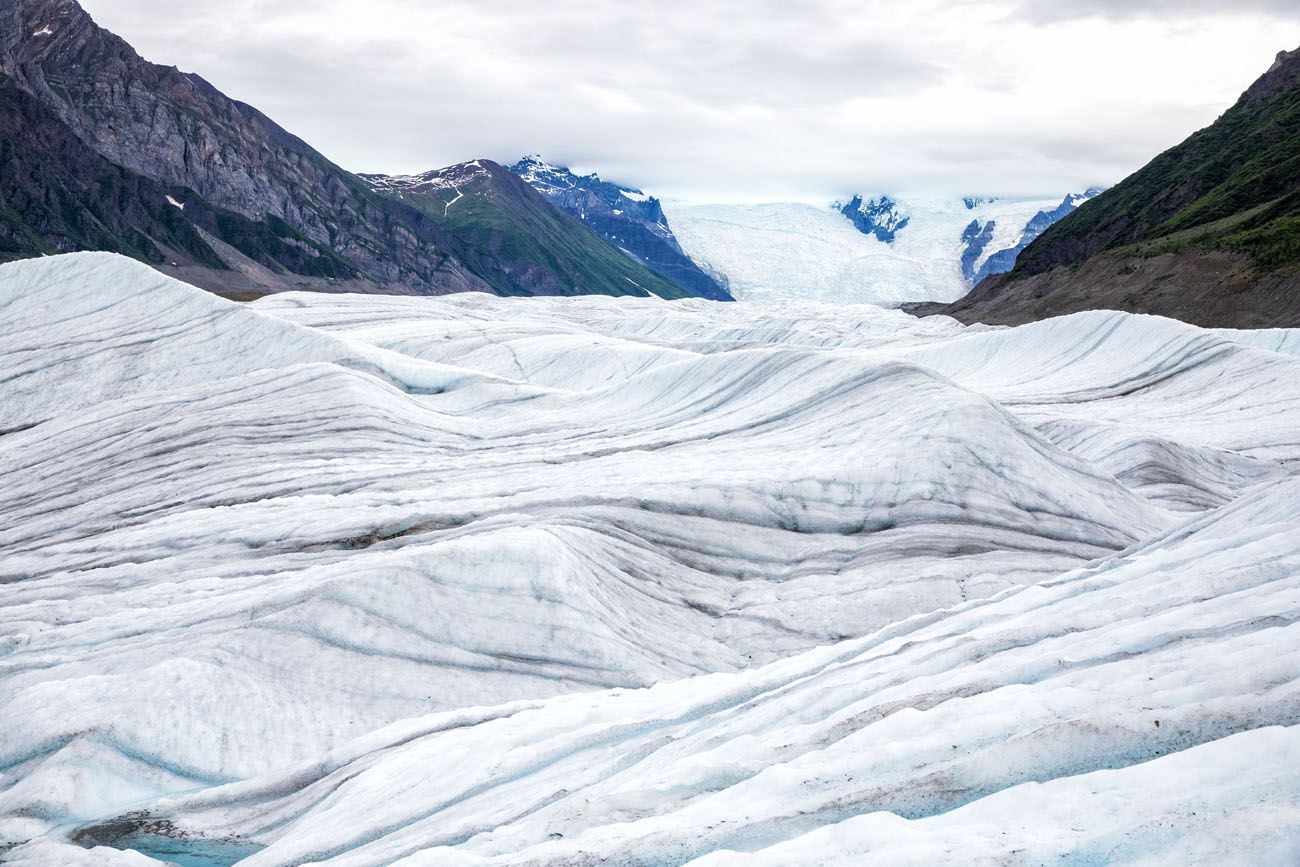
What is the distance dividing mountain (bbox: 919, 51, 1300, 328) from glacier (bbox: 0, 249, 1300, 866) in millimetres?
53550

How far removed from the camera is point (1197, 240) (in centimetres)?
7775

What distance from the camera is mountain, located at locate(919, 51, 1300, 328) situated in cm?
6556

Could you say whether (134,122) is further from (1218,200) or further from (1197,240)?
(1197,240)

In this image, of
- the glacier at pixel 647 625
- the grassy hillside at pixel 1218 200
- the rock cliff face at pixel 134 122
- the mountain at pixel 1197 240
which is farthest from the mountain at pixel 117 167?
the glacier at pixel 647 625

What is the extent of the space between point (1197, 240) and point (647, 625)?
8186 cm

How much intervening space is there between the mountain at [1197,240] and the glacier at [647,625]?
5355 centimetres

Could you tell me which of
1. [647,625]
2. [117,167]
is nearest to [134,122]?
[117,167]

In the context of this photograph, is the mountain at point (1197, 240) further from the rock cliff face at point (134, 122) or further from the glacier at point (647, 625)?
the rock cliff face at point (134, 122)

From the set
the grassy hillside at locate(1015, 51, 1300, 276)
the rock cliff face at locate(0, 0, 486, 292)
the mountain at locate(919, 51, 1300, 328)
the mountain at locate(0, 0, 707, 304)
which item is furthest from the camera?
the rock cliff face at locate(0, 0, 486, 292)

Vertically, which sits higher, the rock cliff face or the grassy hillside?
the rock cliff face

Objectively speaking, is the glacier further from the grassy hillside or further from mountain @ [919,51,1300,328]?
the grassy hillside

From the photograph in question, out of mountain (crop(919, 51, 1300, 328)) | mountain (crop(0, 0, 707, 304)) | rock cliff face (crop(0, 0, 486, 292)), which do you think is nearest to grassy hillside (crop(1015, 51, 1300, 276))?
mountain (crop(919, 51, 1300, 328))

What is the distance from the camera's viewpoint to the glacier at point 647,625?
185 inches

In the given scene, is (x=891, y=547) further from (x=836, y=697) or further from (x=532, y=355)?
(x=532, y=355)
